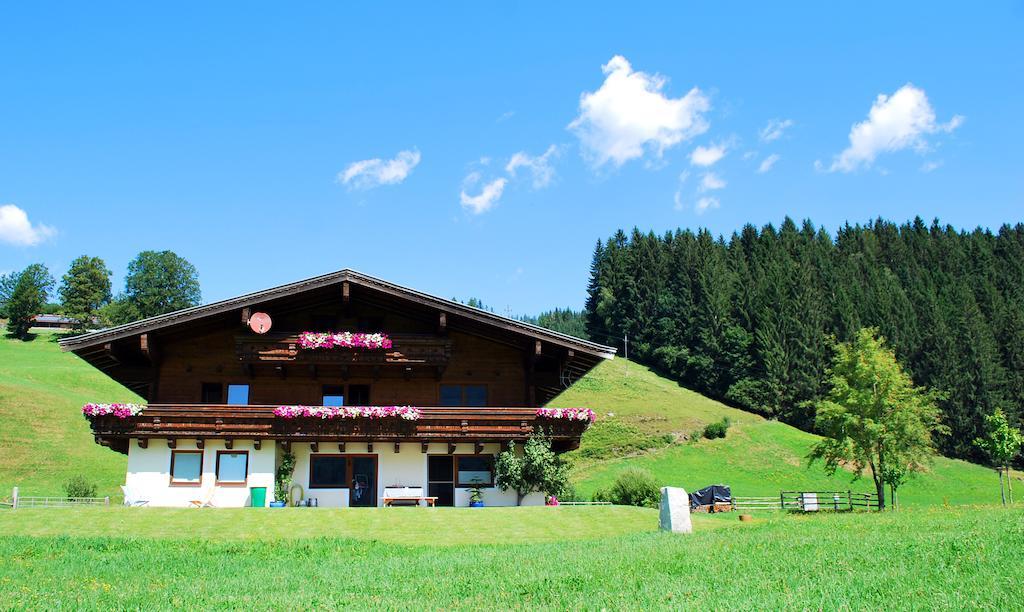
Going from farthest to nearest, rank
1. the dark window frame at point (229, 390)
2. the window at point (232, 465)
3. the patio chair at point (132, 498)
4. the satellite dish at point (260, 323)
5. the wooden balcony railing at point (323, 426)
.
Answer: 1. the dark window frame at point (229, 390)
2. the satellite dish at point (260, 323)
3. the window at point (232, 465)
4. the wooden balcony railing at point (323, 426)
5. the patio chair at point (132, 498)

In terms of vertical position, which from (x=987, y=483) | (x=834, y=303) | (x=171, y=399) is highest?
(x=834, y=303)

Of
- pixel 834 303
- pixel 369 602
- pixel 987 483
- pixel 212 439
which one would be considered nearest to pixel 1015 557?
pixel 369 602

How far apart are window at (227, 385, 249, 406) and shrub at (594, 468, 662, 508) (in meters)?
14.8

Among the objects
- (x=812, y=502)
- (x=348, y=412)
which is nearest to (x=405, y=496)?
(x=348, y=412)

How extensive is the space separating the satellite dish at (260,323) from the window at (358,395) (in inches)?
152

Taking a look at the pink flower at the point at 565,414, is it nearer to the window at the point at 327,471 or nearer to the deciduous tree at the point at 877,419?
the window at the point at 327,471

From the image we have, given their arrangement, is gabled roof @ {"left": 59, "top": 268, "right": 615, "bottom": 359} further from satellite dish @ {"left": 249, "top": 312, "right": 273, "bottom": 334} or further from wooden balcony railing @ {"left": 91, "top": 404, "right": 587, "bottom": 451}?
wooden balcony railing @ {"left": 91, "top": 404, "right": 587, "bottom": 451}

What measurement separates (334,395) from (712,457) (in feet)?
141

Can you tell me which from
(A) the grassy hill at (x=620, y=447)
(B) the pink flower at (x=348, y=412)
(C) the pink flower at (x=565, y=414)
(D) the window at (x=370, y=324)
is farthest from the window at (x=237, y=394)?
(A) the grassy hill at (x=620, y=447)

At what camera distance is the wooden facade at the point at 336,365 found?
2756cm

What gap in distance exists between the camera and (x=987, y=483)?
66062 mm

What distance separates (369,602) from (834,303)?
342 feet

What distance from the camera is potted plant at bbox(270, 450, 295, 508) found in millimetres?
27812

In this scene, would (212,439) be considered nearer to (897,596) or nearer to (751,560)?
(751,560)
